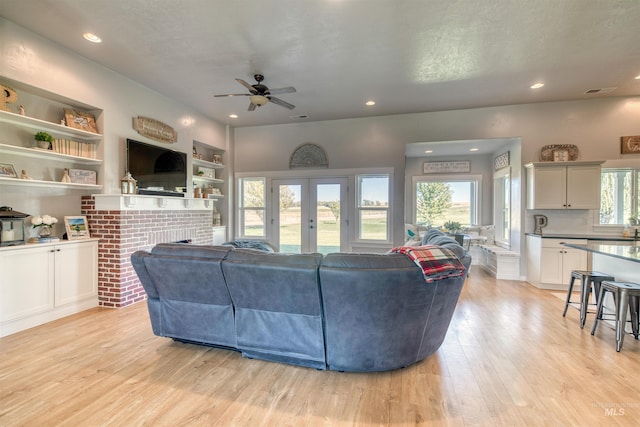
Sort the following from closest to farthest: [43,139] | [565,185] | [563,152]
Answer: [43,139] → [565,185] → [563,152]

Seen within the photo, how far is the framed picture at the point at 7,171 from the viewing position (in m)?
2.80

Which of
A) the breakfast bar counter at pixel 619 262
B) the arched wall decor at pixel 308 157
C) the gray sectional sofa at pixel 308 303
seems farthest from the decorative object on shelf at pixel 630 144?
the arched wall decor at pixel 308 157

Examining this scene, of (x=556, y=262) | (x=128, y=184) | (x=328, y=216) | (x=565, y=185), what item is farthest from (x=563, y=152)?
(x=128, y=184)

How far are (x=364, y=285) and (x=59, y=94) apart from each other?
13.2 ft

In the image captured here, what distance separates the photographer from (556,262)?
4453 millimetres

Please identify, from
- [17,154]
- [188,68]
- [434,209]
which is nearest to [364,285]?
[188,68]

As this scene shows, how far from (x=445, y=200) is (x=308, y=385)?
5.71m

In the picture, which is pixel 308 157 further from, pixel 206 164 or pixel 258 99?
pixel 258 99

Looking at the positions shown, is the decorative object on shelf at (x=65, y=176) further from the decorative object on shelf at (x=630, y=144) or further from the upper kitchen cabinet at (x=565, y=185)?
the decorative object on shelf at (x=630, y=144)

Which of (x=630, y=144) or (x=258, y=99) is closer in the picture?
(x=258, y=99)

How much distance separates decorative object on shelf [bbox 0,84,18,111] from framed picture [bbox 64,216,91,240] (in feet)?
4.29

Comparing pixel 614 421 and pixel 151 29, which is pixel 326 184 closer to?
pixel 151 29

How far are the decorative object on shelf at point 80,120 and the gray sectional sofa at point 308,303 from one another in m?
2.24

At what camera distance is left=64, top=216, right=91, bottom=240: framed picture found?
3418mm
